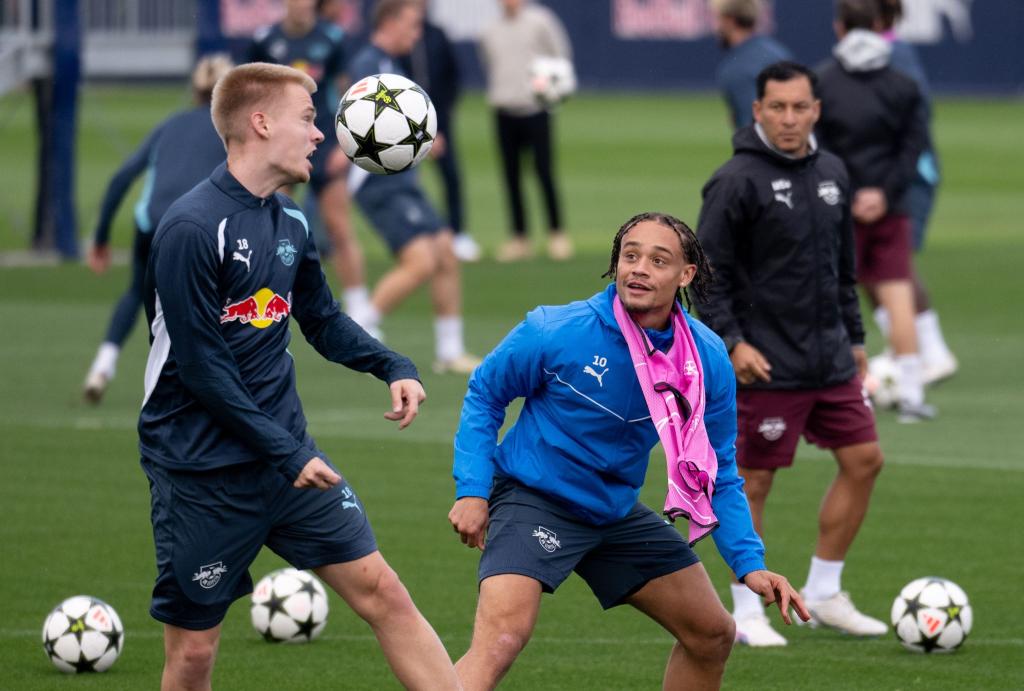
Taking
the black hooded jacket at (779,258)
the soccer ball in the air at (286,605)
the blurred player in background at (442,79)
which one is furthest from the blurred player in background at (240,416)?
the blurred player in background at (442,79)

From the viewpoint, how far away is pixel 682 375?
19.8ft

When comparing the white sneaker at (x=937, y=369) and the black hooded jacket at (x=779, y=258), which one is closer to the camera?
the black hooded jacket at (x=779, y=258)

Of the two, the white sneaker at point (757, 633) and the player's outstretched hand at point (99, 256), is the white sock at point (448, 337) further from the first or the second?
the white sneaker at point (757, 633)

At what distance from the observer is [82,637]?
24.7ft

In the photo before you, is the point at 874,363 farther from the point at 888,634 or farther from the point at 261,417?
the point at 261,417

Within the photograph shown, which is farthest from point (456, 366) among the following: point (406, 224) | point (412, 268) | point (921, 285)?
point (921, 285)

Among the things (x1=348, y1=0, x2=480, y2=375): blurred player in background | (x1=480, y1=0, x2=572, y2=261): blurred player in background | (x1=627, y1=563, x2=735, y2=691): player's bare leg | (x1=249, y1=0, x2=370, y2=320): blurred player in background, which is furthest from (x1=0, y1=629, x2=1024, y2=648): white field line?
(x1=480, y1=0, x2=572, y2=261): blurred player in background

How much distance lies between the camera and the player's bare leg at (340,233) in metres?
16.1

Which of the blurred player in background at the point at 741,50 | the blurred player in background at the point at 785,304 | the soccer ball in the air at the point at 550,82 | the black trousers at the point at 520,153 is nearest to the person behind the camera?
the blurred player in background at the point at 785,304

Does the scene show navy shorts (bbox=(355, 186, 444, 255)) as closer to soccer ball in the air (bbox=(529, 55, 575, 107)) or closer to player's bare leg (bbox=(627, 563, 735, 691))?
soccer ball in the air (bbox=(529, 55, 575, 107))

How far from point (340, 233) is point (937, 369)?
4929mm

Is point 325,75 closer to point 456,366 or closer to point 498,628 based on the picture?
point 456,366

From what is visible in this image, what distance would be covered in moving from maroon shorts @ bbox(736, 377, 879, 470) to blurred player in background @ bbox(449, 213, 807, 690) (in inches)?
73.2

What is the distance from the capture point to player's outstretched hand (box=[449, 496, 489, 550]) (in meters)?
5.91
